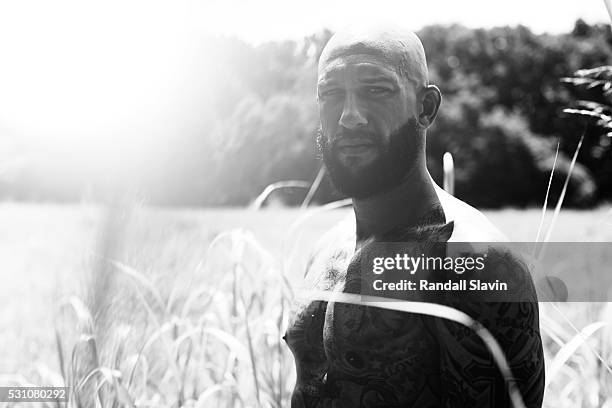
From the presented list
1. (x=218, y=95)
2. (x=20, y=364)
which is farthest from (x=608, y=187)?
(x=20, y=364)

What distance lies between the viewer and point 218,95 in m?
3.56

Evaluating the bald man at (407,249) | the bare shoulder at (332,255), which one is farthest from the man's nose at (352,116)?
the bare shoulder at (332,255)

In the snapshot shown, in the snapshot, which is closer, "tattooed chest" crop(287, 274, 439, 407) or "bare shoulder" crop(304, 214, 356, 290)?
"tattooed chest" crop(287, 274, 439, 407)

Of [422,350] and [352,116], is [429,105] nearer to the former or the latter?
[352,116]

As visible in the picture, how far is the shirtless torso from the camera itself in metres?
1.20

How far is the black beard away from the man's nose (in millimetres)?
17

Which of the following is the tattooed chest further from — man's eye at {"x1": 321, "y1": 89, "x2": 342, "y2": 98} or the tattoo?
man's eye at {"x1": 321, "y1": 89, "x2": 342, "y2": 98}

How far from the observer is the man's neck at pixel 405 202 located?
1.35 meters

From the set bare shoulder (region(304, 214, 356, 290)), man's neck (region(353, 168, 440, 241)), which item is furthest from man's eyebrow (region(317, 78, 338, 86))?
bare shoulder (region(304, 214, 356, 290))

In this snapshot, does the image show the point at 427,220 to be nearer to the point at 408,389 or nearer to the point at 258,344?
the point at 408,389

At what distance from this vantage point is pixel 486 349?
1.18 meters

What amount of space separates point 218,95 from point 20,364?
1.58 m

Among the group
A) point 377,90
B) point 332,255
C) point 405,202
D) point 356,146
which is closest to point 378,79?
point 377,90

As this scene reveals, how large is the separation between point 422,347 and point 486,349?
12cm
